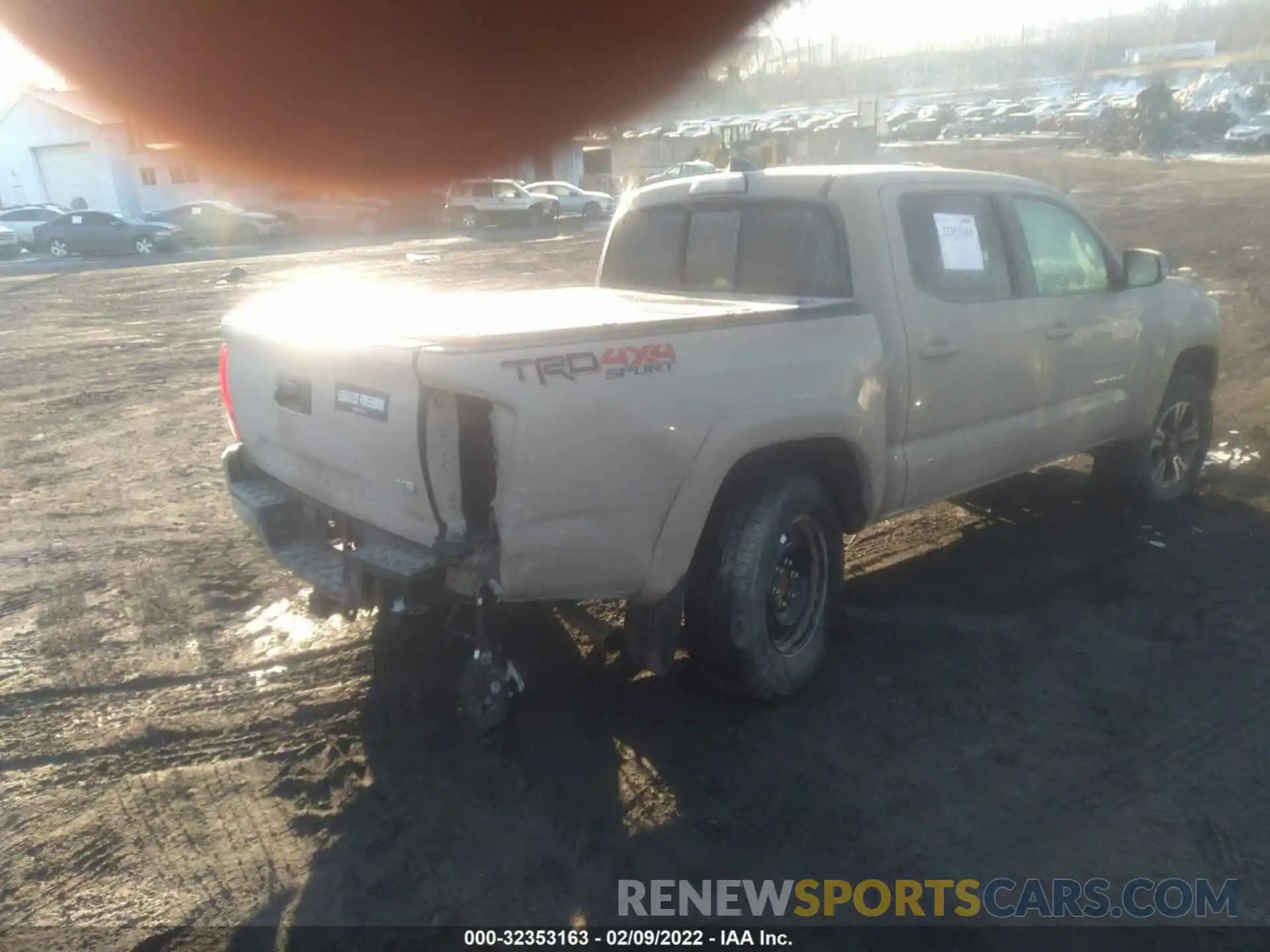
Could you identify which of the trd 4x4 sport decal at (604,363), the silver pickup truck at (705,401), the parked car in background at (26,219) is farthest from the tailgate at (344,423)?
the parked car in background at (26,219)

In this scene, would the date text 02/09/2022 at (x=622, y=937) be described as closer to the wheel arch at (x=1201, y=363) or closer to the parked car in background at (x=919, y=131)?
the wheel arch at (x=1201, y=363)

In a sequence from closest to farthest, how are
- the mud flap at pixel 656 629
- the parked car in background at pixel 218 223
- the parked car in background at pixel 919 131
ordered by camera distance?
the mud flap at pixel 656 629, the parked car in background at pixel 218 223, the parked car in background at pixel 919 131

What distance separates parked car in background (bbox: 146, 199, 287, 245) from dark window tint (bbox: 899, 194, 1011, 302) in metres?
32.4

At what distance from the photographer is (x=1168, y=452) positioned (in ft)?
20.6

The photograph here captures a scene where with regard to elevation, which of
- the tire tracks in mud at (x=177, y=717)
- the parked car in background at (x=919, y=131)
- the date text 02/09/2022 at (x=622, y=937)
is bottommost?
the date text 02/09/2022 at (x=622, y=937)

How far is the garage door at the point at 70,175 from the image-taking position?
41.7m

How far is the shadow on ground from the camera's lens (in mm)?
3195

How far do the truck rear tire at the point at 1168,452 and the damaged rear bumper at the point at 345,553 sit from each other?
4.30 meters

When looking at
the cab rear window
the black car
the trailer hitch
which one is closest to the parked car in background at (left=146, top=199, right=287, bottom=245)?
the black car

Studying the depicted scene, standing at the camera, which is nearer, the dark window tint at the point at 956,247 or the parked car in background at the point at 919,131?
the dark window tint at the point at 956,247

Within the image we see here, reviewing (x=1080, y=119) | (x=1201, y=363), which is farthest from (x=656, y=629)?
(x=1080, y=119)

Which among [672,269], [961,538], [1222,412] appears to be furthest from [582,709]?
[1222,412]

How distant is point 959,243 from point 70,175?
154 feet

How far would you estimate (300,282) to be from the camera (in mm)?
20625
